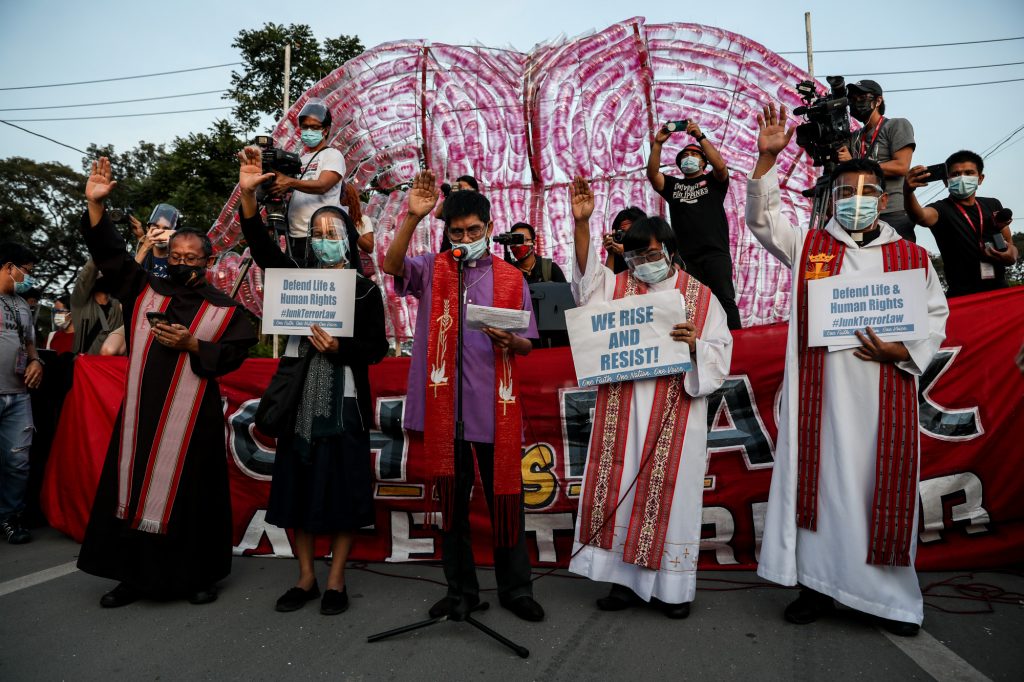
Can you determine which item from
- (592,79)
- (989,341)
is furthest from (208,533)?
(592,79)

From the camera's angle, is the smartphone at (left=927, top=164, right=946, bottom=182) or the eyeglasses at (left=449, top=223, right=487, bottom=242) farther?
the smartphone at (left=927, top=164, right=946, bottom=182)

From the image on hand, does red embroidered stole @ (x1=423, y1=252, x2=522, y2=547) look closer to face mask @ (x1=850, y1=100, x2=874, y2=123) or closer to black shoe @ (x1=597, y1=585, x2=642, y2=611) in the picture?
black shoe @ (x1=597, y1=585, x2=642, y2=611)

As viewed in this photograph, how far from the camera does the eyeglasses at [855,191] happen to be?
3.31 m

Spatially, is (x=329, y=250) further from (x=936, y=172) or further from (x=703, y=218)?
(x=936, y=172)

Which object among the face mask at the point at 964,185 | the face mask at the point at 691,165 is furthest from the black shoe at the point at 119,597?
Answer: the face mask at the point at 964,185

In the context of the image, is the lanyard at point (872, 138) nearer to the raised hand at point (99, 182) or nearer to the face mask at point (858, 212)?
the face mask at point (858, 212)

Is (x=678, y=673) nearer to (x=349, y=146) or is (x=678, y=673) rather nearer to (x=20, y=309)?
(x=20, y=309)

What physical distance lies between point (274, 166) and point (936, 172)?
379 cm

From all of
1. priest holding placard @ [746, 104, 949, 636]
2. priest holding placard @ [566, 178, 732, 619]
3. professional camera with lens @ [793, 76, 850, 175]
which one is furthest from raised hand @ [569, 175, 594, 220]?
professional camera with lens @ [793, 76, 850, 175]

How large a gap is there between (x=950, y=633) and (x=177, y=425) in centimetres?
383

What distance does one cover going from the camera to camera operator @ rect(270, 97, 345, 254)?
4.54m

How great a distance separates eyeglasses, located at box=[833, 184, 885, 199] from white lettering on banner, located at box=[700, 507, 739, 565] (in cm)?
188

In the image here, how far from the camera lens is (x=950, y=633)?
118 inches

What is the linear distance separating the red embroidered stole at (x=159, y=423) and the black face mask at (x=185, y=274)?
0.13 meters
